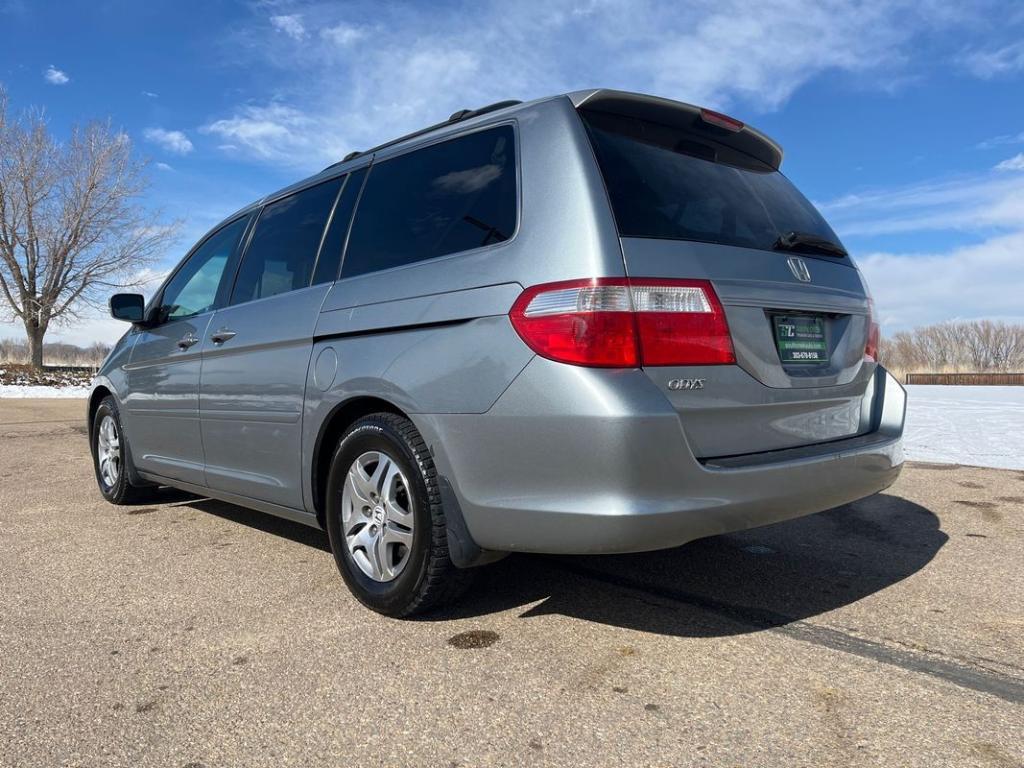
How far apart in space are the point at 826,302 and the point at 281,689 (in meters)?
2.21

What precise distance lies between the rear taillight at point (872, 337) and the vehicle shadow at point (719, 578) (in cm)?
92

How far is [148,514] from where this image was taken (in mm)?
4609

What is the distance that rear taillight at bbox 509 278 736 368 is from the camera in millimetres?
2148

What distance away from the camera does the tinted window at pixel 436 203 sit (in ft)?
8.43

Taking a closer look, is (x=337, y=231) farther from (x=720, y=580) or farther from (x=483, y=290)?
(x=720, y=580)

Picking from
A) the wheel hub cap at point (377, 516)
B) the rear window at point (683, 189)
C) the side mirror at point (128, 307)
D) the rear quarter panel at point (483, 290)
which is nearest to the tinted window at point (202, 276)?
the side mirror at point (128, 307)

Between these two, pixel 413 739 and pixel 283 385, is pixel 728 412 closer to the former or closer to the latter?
pixel 413 739

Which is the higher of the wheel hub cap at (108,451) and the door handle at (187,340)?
the door handle at (187,340)

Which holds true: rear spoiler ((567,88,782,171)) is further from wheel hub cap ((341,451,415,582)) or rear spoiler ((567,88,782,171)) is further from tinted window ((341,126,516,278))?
wheel hub cap ((341,451,415,582))

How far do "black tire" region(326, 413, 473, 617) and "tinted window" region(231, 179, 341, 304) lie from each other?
993mm

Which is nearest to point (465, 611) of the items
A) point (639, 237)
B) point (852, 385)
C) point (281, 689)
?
point (281, 689)

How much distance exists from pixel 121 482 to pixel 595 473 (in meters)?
3.84

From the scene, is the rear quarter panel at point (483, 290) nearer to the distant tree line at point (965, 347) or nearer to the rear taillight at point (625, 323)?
the rear taillight at point (625, 323)

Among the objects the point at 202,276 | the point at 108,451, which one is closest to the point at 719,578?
the point at 202,276
